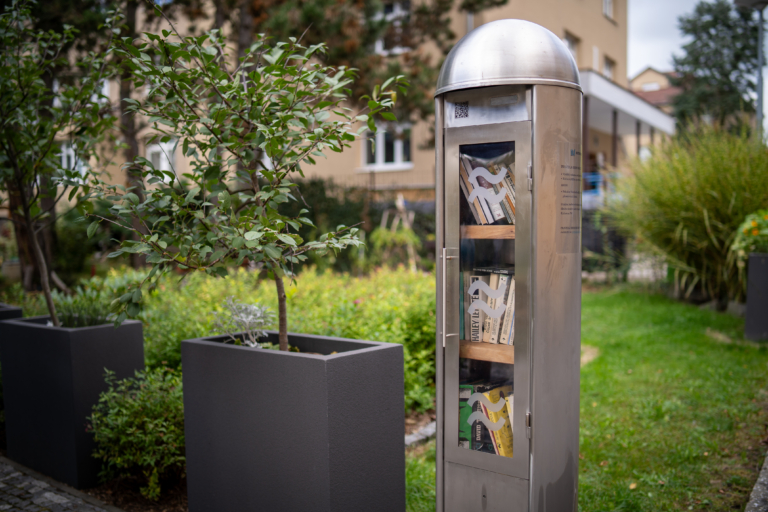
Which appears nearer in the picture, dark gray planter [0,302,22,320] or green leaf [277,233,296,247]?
green leaf [277,233,296,247]

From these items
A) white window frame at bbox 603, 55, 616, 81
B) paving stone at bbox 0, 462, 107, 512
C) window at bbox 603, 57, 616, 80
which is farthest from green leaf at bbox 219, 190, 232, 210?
window at bbox 603, 57, 616, 80

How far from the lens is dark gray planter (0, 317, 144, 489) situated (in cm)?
363

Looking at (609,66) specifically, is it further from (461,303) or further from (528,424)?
(528,424)

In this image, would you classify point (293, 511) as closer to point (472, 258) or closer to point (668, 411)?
point (472, 258)

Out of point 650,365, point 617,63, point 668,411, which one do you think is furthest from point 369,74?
point 617,63

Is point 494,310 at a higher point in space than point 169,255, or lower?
lower

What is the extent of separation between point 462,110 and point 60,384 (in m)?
2.93

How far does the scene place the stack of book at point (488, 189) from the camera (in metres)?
2.70

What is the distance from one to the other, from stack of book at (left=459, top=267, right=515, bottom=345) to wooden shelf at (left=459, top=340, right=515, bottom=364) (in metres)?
0.02

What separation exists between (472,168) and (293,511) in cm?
175

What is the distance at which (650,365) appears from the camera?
6.18 metres

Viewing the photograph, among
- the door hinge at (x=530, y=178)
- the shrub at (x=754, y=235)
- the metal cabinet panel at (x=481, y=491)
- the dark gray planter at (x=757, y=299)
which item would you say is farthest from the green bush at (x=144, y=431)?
the shrub at (x=754, y=235)

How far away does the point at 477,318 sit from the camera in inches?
110

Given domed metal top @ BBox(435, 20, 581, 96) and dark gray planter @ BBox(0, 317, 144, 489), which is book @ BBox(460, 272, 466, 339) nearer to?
domed metal top @ BBox(435, 20, 581, 96)
